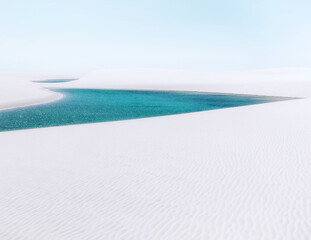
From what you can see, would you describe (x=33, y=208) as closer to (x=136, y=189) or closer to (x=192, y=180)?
(x=136, y=189)

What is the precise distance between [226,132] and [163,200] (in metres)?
7.72

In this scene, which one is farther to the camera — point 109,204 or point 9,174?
point 9,174

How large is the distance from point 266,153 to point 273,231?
4972 millimetres

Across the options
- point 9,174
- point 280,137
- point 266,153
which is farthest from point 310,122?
point 9,174

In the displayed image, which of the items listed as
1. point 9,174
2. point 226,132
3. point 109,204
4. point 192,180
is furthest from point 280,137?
point 9,174

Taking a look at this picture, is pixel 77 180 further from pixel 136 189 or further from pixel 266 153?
pixel 266 153

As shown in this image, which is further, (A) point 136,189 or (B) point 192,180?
(B) point 192,180

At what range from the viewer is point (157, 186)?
6746mm

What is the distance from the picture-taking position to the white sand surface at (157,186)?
4.89 meters

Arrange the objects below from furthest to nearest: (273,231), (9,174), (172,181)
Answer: (9,174) < (172,181) < (273,231)

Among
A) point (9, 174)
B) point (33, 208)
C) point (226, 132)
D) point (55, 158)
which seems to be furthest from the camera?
point (226, 132)

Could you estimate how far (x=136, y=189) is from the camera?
658cm

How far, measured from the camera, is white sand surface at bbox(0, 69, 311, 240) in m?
4.89

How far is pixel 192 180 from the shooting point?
279 inches
